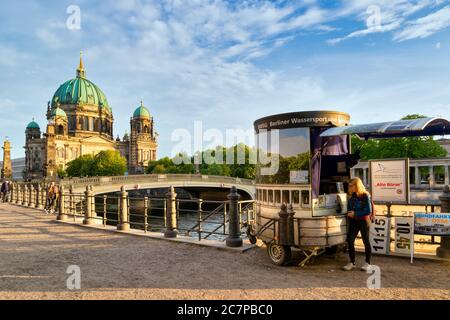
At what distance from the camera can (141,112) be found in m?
122

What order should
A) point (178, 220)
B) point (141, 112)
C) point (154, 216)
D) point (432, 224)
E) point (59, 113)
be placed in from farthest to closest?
1. point (141, 112)
2. point (59, 113)
3. point (178, 220)
4. point (154, 216)
5. point (432, 224)

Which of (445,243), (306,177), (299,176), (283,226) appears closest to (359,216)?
(306,177)

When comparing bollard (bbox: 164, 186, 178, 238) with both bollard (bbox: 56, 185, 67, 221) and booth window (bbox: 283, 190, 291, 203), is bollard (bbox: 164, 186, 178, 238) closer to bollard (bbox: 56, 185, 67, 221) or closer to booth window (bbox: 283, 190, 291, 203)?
booth window (bbox: 283, 190, 291, 203)

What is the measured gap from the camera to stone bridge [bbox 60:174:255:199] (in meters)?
41.8

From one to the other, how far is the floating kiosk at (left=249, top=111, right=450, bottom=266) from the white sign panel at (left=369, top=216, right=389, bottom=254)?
1412 millimetres

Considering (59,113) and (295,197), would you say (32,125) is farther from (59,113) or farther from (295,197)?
(295,197)

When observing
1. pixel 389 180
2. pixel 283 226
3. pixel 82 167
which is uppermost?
pixel 82 167

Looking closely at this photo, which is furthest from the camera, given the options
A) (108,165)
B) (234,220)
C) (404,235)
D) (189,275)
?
(108,165)

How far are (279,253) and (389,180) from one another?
12.4 ft

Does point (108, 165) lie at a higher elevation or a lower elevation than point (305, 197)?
higher

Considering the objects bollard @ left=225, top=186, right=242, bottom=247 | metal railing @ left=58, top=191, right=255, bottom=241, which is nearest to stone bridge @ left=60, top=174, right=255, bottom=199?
metal railing @ left=58, top=191, right=255, bottom=241

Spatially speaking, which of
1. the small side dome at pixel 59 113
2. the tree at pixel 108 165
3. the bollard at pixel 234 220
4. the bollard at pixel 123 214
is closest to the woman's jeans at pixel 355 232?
the bollard at pixel 234 220
